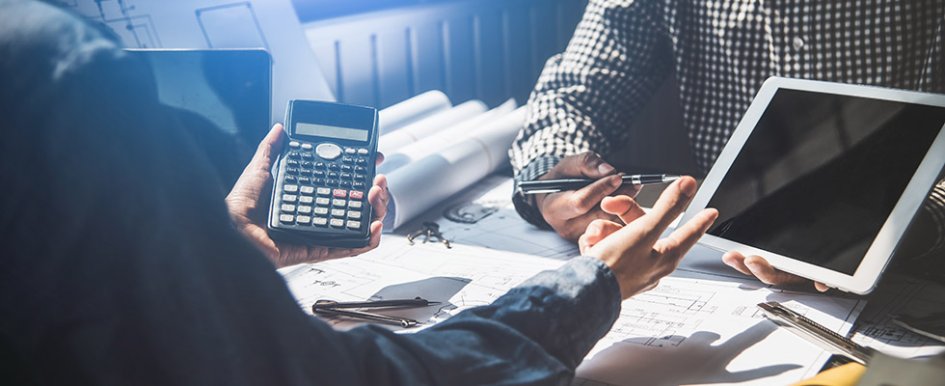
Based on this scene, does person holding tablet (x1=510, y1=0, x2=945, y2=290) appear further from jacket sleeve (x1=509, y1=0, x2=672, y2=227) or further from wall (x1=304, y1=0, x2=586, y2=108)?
wall (x1=304, y1=0, x2=586, y2=108)

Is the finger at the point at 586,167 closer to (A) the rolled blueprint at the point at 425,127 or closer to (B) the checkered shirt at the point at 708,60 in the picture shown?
(B) the checkered shirt at the point at 708,60

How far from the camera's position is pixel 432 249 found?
790mm

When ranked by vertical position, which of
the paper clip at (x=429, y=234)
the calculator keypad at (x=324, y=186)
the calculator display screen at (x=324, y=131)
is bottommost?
the paper clip at (x=429, y=234)

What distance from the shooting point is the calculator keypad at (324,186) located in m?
0.70

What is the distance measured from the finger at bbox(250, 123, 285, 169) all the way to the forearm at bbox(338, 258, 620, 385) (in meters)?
0.34

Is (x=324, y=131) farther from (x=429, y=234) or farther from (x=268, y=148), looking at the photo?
(x=429, y=234)

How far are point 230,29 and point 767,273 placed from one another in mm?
675

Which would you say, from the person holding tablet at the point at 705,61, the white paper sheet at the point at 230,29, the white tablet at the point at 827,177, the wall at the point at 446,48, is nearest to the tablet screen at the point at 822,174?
the white tablet at the point at 827,177

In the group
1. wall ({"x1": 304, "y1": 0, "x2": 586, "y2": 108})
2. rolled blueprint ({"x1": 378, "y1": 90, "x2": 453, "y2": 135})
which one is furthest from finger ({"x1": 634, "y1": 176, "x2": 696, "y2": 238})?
wall ({"x1": 304, "y1": 0, "x2": 586, "y2": 108})

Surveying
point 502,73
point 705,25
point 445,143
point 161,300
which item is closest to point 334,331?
point 161,300

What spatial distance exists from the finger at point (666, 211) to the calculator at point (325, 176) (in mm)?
265

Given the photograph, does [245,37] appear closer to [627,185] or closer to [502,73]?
[627,185]

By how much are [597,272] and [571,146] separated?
20.7 inches

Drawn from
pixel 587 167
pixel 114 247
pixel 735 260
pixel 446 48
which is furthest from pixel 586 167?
pixel 446 48
